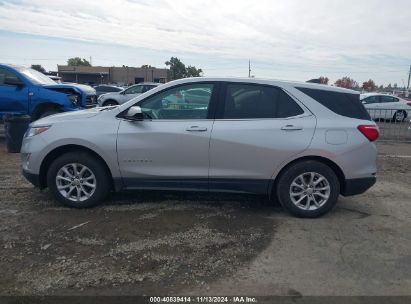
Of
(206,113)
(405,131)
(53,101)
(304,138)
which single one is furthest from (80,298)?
(405,131)

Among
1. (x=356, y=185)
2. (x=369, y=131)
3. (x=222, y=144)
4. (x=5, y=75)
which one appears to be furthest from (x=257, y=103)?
(x=5, y=75)

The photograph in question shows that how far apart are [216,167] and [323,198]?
4.49 ft

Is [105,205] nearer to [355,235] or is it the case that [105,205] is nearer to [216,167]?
[216,167]

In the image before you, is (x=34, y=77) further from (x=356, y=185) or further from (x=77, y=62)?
(x=77, y=62)

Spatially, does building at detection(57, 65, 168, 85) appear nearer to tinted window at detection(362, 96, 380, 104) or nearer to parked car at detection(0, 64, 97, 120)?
tinted window at detection(362, 96, 380, 104)

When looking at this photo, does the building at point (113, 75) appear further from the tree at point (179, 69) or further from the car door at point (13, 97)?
the car door at point (13, 97)

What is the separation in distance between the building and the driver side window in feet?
248

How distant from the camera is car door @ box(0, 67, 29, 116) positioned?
9656 mm

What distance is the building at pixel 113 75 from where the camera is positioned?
79.4 meters

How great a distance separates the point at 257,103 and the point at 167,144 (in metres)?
1.21

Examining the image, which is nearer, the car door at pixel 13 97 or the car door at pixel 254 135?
the car door at pixel 254 135

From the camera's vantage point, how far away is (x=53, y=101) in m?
9.66

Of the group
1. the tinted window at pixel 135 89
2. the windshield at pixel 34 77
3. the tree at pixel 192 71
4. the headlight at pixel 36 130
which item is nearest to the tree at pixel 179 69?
the tree at pixel 192 71

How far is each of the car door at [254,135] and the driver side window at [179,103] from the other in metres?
0.22
